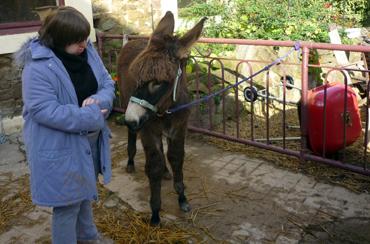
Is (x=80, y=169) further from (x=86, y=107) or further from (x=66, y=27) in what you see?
(x=66, y=27)

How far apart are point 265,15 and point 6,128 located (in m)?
5.44

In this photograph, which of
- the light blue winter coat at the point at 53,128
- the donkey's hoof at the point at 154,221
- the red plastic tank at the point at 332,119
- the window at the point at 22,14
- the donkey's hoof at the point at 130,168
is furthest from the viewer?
the window at the point at 22,14

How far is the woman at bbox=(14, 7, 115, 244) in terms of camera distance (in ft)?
6.39

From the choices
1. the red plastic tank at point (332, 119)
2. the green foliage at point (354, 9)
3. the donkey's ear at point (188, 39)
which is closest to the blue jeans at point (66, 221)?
the donkey's ear at point (188, 39)

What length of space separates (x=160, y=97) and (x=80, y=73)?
58 centimetres

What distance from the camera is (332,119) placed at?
12.4 ft

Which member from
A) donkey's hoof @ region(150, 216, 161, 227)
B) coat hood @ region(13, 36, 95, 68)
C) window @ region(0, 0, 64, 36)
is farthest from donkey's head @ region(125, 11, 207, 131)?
window @ region(0, 0, 64, 36)

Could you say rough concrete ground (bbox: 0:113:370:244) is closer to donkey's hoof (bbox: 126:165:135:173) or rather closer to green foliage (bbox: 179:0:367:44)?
donkey's hoof (bbox: 126:165:135:173)

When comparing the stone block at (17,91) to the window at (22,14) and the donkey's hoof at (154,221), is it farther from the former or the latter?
the donkey's hoof at (154,221)

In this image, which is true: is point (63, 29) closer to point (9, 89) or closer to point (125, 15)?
point (9, 89)

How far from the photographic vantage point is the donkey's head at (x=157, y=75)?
2367 millimetres

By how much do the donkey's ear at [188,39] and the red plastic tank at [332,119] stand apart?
6.40 ft

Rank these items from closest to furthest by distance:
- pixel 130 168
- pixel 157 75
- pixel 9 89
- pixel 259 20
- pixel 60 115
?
pixel 60 115, pixel 157 75, pixel 130 168, pixel 9 89, pixel 259 20

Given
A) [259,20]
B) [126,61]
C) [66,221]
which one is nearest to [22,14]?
[126,61]
